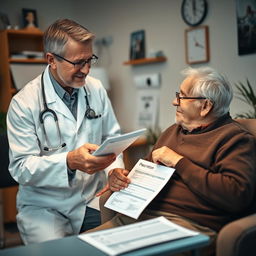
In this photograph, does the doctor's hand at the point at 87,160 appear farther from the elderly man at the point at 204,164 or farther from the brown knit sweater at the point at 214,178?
the brown knit sweater at the point at 214,178

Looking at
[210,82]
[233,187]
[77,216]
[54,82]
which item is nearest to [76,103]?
[54,82]

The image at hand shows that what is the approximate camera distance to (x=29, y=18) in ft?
13.9

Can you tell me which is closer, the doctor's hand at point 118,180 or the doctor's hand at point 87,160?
the doctor's hand at point 87,160

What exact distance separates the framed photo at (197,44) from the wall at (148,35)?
0.05 metres

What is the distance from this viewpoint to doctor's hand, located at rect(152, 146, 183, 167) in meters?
1.69

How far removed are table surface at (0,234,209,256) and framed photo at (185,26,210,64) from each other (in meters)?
2.44

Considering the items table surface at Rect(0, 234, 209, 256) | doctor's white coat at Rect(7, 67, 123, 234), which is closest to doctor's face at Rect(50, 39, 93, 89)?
doctor's white coat at Rect(7, 67, 123, 234)

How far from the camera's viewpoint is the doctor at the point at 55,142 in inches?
73.0

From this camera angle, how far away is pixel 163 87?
383 cm

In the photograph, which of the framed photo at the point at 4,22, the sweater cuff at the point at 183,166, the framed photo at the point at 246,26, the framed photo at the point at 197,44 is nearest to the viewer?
the sweater cuff at the point at 183,166

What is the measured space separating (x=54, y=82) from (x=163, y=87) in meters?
1.93

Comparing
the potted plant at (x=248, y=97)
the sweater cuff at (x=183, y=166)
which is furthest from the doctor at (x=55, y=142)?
the potted plant at (x=248, y=97)

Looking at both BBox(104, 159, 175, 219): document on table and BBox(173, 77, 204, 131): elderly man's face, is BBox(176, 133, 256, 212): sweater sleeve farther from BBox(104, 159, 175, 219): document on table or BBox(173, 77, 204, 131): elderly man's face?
BBox(173, 77, 204, 131): elderly man's face

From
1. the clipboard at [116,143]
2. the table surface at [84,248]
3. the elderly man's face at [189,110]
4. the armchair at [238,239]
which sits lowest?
the armchair at [238,239]
